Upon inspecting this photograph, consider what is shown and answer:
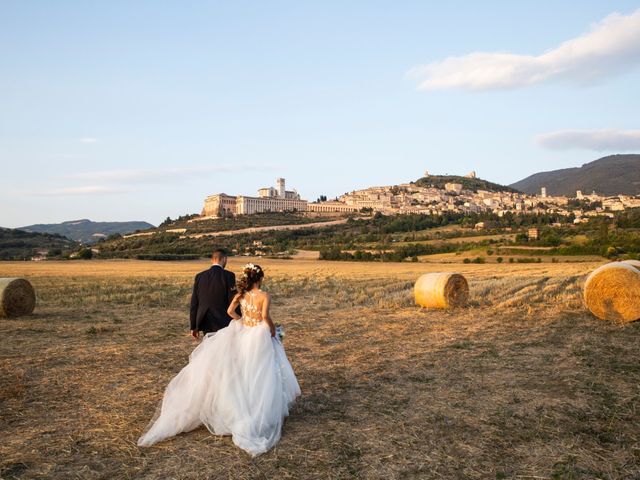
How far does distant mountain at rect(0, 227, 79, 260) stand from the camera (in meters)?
76.7

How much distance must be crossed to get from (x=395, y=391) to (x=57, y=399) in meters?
4.89

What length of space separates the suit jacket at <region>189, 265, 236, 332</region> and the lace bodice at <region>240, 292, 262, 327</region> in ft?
4.13

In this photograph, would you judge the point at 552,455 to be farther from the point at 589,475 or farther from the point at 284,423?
the point at 284,423

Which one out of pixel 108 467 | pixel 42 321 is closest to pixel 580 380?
pixel 108 467

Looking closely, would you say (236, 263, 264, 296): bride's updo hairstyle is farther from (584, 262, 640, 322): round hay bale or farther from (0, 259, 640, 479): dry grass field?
(584, 262, 640, 322): round hay bale

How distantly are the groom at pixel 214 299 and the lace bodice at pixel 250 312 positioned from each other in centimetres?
126

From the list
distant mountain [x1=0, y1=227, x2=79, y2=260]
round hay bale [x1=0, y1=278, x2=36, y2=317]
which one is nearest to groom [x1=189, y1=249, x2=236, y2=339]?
round hay bale [x1=0, y1=278, x2=36, y2=317]

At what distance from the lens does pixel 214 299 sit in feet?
26.3

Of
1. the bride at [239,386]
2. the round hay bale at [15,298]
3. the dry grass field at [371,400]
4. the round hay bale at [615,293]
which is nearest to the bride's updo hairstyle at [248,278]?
the bride at [239,386]

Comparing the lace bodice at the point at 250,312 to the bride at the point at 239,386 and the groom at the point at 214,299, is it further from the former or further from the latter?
the groom at the point at 214,299

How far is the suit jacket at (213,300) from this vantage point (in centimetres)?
796

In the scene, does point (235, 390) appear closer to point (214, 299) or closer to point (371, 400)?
point (214, 299)

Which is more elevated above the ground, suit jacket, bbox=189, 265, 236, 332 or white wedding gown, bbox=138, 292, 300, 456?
suit jacket, bbox=189, 265, 236, 332

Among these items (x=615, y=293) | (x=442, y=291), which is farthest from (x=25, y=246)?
(x=615, y=293)
